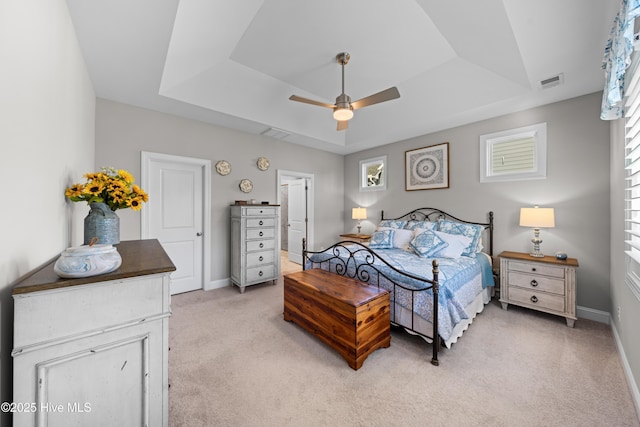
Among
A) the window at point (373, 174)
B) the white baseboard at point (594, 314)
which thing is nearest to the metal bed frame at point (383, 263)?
the window at point (373, 174)

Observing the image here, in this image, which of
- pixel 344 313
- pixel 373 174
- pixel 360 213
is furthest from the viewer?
pixel 373 174

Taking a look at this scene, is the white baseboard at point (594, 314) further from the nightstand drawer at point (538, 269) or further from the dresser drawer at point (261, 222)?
the dresser drawer at point (261, 222)

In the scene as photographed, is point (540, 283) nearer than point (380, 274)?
No

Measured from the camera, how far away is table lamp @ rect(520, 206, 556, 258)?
9.33ft

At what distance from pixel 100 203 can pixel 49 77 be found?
75cm

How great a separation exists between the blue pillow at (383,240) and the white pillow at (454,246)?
0.72 metres

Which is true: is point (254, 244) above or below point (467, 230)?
below

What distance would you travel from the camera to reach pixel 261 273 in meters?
4.02

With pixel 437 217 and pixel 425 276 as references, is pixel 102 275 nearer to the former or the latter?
pixel 425 276

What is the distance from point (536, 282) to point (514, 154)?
1.80 meters

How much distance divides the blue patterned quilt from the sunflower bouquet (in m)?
2.13

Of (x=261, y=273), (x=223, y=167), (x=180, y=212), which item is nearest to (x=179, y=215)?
(x=180, y=212)

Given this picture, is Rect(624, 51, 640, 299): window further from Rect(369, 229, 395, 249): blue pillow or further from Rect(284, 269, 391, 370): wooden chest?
Rect(369, 229, 395, 249): blue pillow

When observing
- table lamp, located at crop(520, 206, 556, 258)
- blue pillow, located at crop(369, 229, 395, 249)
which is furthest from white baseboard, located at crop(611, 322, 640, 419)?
blue pillow, located at crop(369, 229, 395, 249)
